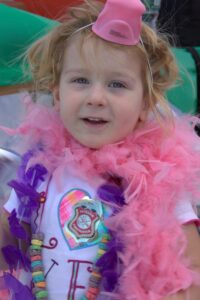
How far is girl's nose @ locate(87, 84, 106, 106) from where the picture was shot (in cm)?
111

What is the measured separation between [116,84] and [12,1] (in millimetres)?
1073

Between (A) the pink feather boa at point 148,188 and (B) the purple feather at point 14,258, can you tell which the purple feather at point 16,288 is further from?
(A) the pink feather boa at point 148,188

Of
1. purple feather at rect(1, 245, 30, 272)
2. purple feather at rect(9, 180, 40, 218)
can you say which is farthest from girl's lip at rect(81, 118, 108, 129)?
purple feather at rect(1, 245, 30, 272)

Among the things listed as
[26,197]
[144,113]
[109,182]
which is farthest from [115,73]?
[26,197]

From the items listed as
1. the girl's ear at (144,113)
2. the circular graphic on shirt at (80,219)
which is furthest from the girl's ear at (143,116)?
the circular graphic on shirt at (80,219)

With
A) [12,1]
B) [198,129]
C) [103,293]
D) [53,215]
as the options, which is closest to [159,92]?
[53,215]

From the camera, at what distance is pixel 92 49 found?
114cm

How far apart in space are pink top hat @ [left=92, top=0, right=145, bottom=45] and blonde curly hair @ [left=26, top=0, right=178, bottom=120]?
0.02 metres

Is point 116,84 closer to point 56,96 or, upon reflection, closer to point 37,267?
point 56,96

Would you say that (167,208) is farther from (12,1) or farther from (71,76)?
(12,1)

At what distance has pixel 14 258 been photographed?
1.20m

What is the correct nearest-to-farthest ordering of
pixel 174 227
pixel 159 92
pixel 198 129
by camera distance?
pixel 174 227, pixel 159 92, pixel 198 129

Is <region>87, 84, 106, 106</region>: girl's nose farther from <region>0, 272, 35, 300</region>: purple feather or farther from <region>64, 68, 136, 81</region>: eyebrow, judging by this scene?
<region>0, 272, 35, 300</region>: purple feather

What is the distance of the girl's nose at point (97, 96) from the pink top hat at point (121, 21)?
0.37 ft
